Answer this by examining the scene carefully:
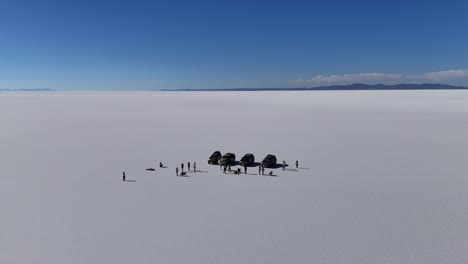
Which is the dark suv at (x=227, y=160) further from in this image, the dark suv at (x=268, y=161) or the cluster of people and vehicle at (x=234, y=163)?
the dark suv at (x=268, y=161)

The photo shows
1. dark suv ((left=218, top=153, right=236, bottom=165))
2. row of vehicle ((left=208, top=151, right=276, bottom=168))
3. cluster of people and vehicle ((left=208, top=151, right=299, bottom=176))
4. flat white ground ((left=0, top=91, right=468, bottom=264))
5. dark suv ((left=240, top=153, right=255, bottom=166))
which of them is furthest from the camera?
dark suv ((left=218, top=153, right=236, bottom=165))

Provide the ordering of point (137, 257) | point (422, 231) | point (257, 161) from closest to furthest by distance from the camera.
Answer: point (137, 257) < point (422, 231) < point (257, 161)

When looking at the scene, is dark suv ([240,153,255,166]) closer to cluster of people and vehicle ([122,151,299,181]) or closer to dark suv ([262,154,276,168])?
cluster of people and vehicle ([122,151,299,181])

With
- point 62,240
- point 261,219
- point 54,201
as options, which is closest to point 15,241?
point 62,240

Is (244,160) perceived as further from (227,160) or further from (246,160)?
(227,160)

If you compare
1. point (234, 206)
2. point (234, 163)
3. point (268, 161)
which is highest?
point (268, 161)

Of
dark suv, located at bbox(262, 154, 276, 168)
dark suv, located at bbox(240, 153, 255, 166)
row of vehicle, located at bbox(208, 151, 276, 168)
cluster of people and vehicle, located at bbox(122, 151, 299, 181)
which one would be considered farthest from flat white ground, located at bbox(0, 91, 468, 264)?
dark suv, located at bbox(262, 154, 276, 168)

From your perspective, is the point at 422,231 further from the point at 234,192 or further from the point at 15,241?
the point at 15,241

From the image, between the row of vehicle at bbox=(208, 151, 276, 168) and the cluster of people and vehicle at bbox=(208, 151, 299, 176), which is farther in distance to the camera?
the row of vehicle at bbox=(208, 151, 276, 168)

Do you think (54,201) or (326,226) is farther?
(54,201)

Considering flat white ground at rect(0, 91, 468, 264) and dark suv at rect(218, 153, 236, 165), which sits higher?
dark suv at rect(218, 153, 236, 165)

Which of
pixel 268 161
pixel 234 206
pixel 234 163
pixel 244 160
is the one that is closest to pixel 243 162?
pixel 244 160
